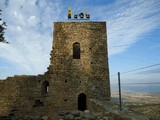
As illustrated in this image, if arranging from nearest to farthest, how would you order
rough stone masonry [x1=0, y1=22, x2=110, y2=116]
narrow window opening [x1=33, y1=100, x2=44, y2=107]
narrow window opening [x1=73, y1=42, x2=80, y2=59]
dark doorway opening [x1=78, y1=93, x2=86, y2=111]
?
rough stone masonry [x1=0, y1=22, x2=110, y2=116]
narrow window opening [x1=33, y1=100, x2=44, y2=107]
narrow window opening [x1=73, y1=42, x2=80, y2=59]
dark doorway opening [x1=78, y1=93, x2=86, y2=111]

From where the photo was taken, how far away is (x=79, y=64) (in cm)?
1817

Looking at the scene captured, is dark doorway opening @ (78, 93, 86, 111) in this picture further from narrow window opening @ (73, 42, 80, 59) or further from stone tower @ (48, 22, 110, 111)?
narrow window opening @ (73, 42, 80, 59)

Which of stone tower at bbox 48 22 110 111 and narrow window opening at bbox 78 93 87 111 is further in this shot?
narrow window opening at bbox 78 93 87 111

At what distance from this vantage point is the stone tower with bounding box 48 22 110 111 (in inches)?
692

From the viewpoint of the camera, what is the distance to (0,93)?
18.5 metres

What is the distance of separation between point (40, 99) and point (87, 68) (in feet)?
17.3

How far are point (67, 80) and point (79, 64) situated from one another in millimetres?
1896

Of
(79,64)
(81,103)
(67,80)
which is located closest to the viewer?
(67,80)

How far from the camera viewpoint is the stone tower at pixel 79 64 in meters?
17.6

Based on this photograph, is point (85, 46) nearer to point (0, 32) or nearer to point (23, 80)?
point (23, 80)

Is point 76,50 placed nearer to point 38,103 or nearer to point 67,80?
point 67,80

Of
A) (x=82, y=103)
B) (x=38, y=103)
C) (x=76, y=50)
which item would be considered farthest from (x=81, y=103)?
(x=76, y=50)

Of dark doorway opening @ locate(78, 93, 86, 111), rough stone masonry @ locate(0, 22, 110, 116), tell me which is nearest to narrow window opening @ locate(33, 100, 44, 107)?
rough stone masonry @ locate(0, 22, 110, 116)

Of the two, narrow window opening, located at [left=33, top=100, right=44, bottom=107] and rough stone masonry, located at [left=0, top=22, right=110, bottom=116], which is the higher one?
rough stone masonry, located at [left=0, top=22, right=110, bottom=116]
